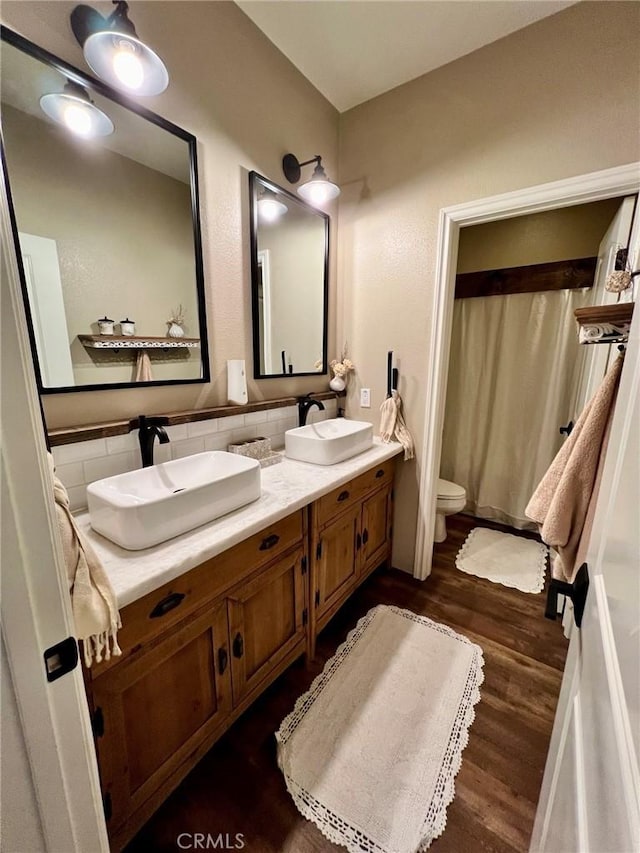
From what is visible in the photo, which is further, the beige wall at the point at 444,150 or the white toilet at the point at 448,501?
the white toilet at the point at 448,501

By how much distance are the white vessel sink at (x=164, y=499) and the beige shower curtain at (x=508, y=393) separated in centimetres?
218

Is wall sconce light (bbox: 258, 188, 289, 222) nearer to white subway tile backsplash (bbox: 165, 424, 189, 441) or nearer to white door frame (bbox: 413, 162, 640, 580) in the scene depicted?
white door frame (bbox: 413, 162, 640, 580)

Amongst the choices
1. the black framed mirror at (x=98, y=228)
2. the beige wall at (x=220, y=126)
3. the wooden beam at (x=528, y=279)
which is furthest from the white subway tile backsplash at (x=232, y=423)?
the wooden beam at (x=528, y=279)

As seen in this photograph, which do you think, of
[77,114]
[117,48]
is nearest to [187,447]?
[77,114]

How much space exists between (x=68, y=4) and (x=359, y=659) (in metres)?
2.53

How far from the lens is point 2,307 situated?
1.37ft

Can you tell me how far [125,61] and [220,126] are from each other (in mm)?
486

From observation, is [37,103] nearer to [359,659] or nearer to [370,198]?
[370,198]

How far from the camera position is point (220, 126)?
1.46 metres

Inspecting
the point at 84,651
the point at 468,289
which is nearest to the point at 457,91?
the point at 468,289

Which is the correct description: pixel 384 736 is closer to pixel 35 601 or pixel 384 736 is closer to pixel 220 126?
pixel 35 601

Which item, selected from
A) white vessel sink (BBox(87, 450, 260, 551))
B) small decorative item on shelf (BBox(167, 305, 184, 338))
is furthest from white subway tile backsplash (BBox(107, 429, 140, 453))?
small decorative item on shelf (BBox(167, 305, 184, 338))

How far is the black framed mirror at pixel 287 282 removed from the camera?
1689 millimetres

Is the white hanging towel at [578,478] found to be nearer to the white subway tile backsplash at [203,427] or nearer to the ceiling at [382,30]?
the white subway tile backsplash at [203,427]
